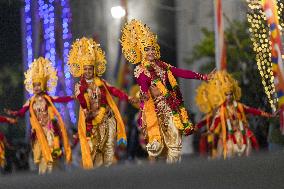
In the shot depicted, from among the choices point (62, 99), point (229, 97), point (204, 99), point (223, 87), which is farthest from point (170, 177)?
point (204, 99)

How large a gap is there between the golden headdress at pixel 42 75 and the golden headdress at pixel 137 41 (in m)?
1.88

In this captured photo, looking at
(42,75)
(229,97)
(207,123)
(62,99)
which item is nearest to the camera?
(62,99)

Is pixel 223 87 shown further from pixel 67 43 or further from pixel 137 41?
pixel 137 41

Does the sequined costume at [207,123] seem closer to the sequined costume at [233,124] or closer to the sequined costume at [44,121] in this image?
the sequined costume at [233,124]

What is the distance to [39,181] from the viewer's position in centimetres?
218

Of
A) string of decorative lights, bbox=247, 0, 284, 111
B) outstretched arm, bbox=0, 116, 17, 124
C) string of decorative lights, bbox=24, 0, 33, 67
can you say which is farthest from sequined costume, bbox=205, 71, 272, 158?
outstretched arm, bbox=0, 116, 17, 124

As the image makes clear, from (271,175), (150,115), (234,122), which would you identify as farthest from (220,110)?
(271,175)

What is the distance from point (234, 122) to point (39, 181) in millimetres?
8890

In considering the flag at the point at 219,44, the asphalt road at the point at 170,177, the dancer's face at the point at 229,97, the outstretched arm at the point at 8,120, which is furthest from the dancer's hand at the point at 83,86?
the asphalt road at the point at 170,177

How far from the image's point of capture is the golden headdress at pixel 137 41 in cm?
759

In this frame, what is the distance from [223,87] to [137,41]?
3.89 metres

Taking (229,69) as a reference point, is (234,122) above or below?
below

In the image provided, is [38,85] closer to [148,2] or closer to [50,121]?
[50,121]

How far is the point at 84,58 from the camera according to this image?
8.36 m
